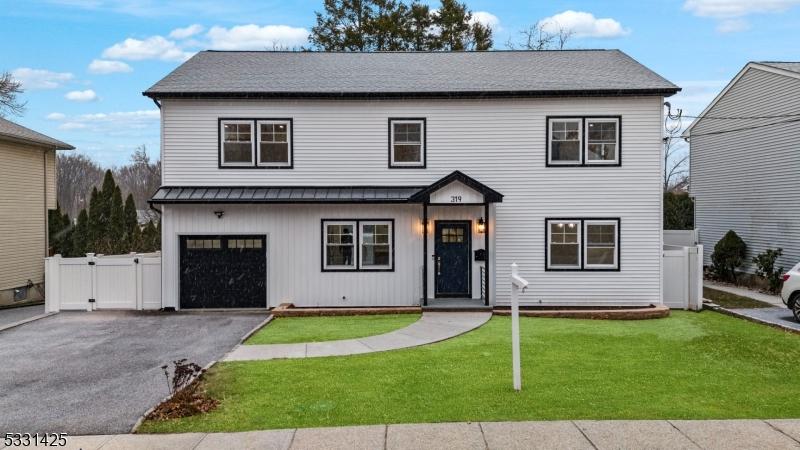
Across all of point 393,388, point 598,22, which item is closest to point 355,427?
point 393,388

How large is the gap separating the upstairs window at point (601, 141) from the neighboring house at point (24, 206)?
20.0 meters

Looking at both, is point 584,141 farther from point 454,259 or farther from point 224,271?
point 224,271

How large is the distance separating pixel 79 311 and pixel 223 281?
403cm

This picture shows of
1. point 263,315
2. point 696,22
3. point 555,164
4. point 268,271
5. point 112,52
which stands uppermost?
point 112,52

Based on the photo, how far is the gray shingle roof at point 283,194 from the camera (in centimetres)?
1395

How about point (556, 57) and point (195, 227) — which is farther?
point (556, 57)

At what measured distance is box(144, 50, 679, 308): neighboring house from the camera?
47.5ft

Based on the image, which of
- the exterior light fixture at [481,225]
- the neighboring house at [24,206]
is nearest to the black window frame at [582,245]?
the exterior light fixture at [481,225]

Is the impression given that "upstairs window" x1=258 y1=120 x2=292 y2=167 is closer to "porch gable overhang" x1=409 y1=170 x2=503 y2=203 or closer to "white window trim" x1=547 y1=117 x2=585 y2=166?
"porch gable overhang" x1=409 y1=170 x2=503 y2=203

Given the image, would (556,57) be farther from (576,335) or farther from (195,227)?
(195,227)

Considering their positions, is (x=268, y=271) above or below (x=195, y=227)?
below

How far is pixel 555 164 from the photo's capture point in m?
14.5

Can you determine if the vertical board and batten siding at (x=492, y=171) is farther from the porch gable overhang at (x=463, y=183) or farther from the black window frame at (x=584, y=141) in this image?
the porch gable overhang at (x=463, y=183)

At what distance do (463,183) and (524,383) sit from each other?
6938 millimetres
